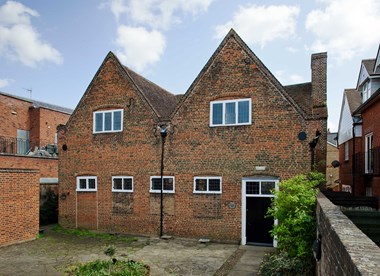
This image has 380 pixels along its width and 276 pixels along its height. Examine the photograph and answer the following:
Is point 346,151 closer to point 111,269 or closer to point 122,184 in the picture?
point 122,184

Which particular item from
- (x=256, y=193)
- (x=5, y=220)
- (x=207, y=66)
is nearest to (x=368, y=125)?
(x=256, y=193)

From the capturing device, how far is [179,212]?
14.0 meters

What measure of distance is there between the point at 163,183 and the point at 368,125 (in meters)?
10.2

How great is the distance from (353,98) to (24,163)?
23.9 meters

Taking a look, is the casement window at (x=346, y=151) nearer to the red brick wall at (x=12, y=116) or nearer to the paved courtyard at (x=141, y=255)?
the paved courtyard at (x=141, y=255)

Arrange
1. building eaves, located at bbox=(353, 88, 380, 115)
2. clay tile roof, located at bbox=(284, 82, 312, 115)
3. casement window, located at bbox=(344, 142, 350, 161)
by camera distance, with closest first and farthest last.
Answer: building eaves, located at bbox=(353, 88, 380, 115) → clay tile roof, located at bbox=(284, 82, 312, 115) → casement window, located at bbox=(344, 142, 350, 161)

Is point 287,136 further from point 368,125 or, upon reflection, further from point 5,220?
point 5,220

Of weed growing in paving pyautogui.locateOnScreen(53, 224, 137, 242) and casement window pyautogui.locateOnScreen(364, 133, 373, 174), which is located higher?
casement window pyautogui.locateOnScreen(364, 133, 373, 174)

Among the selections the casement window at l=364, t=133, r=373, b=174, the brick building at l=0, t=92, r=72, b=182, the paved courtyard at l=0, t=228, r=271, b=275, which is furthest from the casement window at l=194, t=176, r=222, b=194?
the brick building at l=0, t=92, r=72, b=182

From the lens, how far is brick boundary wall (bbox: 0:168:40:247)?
41.5ft

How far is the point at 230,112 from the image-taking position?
13625mm

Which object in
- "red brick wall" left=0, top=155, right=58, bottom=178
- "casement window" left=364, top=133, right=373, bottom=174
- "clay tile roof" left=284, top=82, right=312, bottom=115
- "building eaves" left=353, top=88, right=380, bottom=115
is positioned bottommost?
"red brick wall" left=0, top=155, right=58, bottom=178

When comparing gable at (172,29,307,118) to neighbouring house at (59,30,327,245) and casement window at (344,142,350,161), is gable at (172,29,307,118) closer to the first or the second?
neighbouring house at (59,30,327,245)

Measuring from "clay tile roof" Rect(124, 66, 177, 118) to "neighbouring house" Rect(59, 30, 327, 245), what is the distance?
0.77ft
